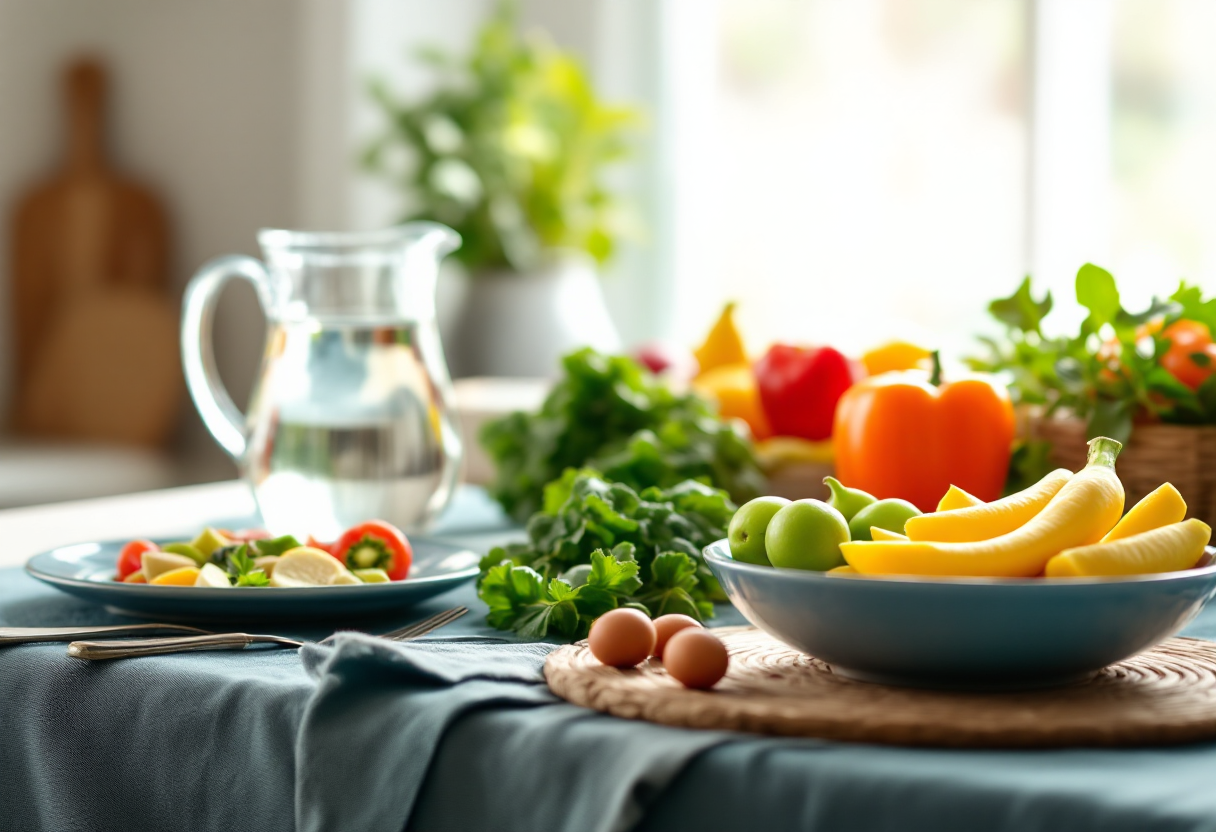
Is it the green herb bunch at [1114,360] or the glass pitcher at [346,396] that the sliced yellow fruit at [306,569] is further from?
the green herb bunch at [1114,360]

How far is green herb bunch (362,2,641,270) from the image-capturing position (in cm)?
291

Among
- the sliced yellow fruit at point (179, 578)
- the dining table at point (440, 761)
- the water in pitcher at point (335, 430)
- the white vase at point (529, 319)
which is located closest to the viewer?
the dining table at point (440, 761)

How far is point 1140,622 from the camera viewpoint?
1.91ft

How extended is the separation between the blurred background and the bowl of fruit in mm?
2157

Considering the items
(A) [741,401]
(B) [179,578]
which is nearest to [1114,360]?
(A) [741,401]

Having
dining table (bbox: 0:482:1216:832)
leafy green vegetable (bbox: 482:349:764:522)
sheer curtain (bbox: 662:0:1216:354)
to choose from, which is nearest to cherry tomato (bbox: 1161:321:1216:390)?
dining table (bbox: 0:482:1216:832)

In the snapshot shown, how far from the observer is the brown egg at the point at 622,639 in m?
0.64

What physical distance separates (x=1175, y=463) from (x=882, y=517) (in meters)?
0.48

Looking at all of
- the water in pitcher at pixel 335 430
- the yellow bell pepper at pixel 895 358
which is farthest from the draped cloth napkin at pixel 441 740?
the yellow bell pepper at pixel 895 358

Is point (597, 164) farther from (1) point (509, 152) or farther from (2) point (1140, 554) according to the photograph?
(2) point (1140, 554)

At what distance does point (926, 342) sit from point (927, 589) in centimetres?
89

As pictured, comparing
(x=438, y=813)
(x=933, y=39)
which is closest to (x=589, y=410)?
(x=438, y=813)

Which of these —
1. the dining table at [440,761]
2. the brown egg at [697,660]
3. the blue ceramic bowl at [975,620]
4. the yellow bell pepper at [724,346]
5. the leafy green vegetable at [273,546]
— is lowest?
the dining table at [440,761]

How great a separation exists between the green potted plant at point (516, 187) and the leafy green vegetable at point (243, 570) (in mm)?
2009
